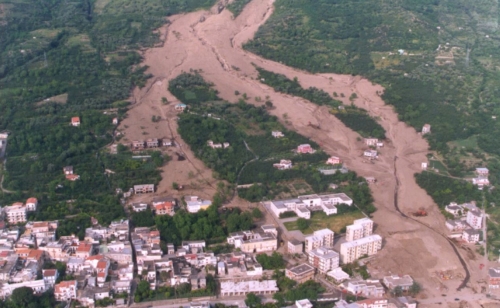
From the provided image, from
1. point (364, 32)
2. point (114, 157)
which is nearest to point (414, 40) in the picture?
point (364, 32)

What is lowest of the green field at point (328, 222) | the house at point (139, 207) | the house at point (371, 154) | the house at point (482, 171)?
the house at point (371, 154)

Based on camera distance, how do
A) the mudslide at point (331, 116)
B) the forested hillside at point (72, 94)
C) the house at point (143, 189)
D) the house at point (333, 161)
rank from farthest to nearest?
the house at point (333, 161)
the house at point (143, 189)
the forested hillside at point (72, 94)
the mudslide at point (331, 116)

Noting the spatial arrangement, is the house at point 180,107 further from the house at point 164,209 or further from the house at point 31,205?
the house at point 31,205

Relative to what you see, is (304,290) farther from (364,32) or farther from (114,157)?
(364,32)

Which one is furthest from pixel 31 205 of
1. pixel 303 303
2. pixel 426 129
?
pixel 426 129

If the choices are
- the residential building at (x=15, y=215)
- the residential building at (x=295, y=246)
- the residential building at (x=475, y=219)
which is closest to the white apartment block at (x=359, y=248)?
the residential building at (x=295, y=246)
